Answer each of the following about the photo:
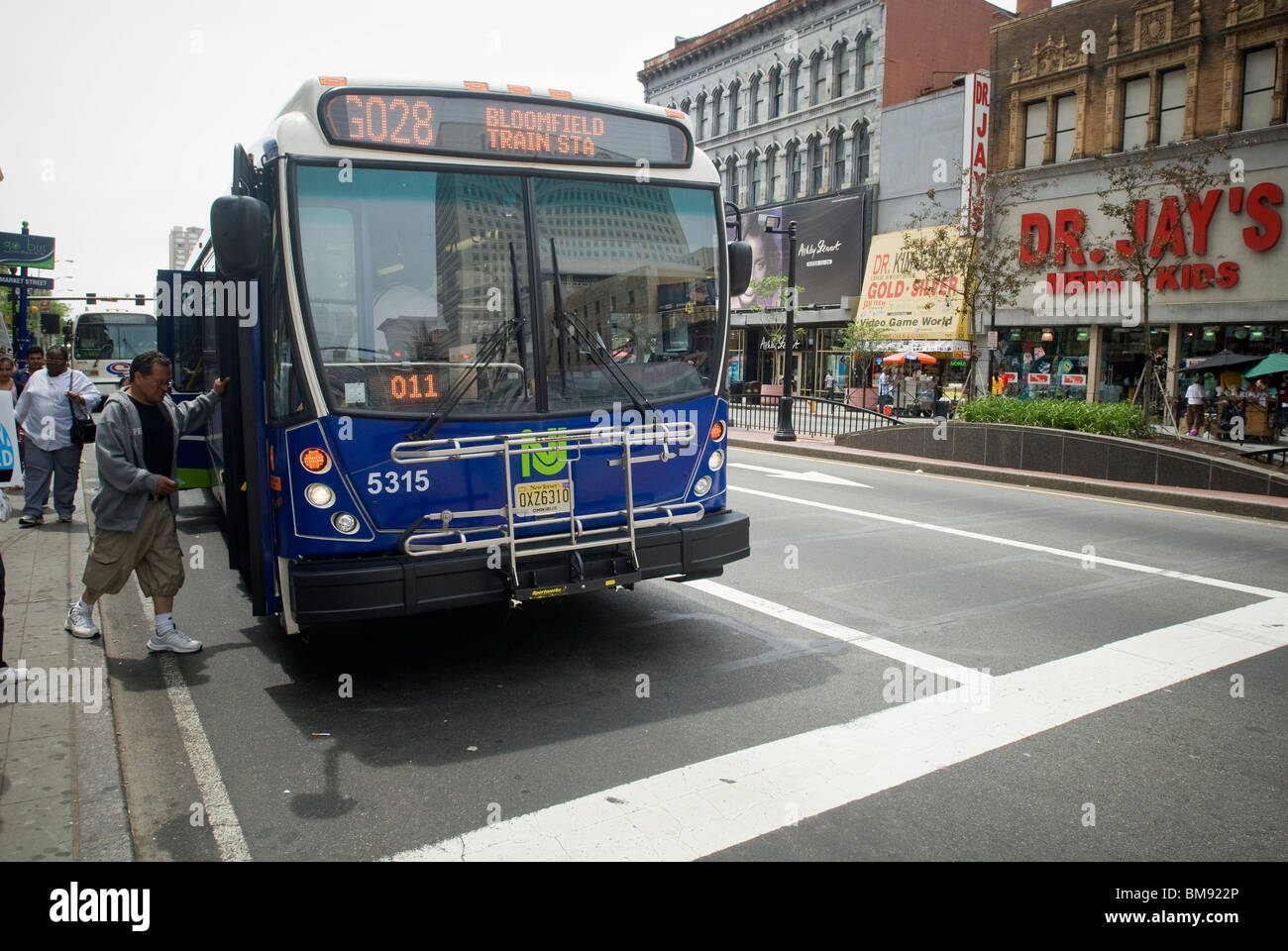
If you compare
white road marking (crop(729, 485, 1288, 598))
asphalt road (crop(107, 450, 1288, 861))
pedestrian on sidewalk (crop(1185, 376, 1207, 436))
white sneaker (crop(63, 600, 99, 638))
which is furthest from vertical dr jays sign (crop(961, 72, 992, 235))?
white sneaker (crop(63, 600, 99, 638))

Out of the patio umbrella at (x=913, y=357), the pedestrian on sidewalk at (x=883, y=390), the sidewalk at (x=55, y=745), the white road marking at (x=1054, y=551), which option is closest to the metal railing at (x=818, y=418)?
the pedestrian on sidewalk at (x=883, y=390)

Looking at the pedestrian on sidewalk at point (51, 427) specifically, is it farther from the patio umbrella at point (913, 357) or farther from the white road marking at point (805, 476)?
the patio umbrella at point (913, 357)

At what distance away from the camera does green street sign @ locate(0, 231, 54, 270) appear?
16719 millimetres

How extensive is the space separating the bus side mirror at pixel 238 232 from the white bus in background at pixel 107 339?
25144 millimetres

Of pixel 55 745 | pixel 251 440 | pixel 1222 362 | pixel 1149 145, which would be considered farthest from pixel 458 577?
pixel 1149 145

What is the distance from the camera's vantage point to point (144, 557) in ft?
19.1

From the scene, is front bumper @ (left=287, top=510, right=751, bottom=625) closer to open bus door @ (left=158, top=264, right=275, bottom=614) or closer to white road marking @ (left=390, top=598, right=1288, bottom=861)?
open bus door @ (left=158, top=264, right=275, bottom=614)

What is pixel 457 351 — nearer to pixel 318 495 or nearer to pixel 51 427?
pixel 318 495

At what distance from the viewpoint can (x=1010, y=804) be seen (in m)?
3.97

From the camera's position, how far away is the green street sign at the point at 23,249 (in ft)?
54.9

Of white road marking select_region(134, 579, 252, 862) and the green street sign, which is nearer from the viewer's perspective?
white road marking select_region(134, 579, 252, 862)

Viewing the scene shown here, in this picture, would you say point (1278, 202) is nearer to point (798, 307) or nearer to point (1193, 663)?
point (798, 307)

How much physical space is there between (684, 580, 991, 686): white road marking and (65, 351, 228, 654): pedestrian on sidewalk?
3.82m
